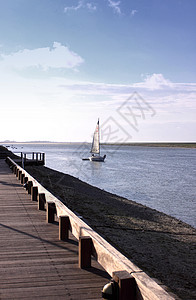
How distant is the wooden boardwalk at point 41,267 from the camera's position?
3537 mm

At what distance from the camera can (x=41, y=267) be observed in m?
4.28

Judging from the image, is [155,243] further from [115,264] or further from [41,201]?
[115,264]

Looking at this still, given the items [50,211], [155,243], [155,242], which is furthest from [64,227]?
[155,242]

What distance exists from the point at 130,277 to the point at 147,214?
51.6ft

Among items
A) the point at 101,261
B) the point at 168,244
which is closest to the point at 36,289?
the point at 101,261

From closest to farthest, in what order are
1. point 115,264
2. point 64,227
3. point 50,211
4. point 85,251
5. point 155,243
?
point 115,264 → point 85,251 → point 64,227 → point 50,211 → point 155,243

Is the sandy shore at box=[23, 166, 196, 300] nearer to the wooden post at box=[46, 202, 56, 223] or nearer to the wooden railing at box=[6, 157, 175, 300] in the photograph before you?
the wooden post at box=[46, 202, 56, 223]

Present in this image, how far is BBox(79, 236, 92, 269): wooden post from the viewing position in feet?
13.4

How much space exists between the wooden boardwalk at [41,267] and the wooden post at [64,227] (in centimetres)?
11

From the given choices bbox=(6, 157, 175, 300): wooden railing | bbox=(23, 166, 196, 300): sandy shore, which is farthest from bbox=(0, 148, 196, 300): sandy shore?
bbox=(6, 157, 175, 300): wooden railing

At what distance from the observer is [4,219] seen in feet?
24.1

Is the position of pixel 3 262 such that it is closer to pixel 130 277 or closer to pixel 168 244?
pixel 130 277

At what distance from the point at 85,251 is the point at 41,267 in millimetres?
719

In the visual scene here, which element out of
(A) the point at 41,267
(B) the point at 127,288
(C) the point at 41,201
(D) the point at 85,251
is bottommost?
(A) the point at 41,267
